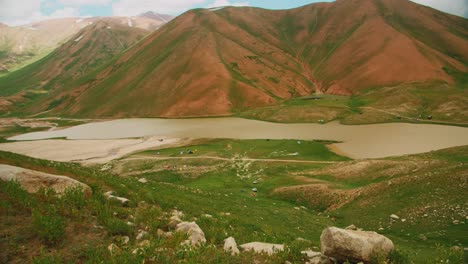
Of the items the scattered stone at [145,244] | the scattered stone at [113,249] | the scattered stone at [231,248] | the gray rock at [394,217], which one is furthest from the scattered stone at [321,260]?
the gray rock at [394,217]

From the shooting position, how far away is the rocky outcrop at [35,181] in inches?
479

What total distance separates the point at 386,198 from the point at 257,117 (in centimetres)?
11612

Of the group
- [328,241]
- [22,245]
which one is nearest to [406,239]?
[328,241]

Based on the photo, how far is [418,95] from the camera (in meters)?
135

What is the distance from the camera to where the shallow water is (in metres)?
70.4

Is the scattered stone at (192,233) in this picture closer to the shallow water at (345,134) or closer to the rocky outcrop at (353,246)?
the rocky outcrop at (353,246)

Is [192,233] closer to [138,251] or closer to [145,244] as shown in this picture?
[145,244]

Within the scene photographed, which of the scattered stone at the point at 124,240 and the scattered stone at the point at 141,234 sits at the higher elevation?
the scattered stone at the point at 124,240

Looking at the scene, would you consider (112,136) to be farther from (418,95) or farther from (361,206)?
(418,95)

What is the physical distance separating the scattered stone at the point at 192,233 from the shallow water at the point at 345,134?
205ft

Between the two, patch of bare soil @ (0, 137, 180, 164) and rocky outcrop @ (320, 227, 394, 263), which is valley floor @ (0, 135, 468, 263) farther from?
patch of bare soil @ (0, 137, 180, 164)

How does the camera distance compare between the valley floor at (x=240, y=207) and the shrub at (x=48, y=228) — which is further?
the valley floor at (x=240, y=207)

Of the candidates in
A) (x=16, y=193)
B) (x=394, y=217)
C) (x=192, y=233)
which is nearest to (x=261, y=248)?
(x=192, y=233)

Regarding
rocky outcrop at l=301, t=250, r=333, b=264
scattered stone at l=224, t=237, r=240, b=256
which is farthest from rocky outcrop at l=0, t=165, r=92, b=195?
rocky outcrop at l=301, t=250, r=333, b=264
